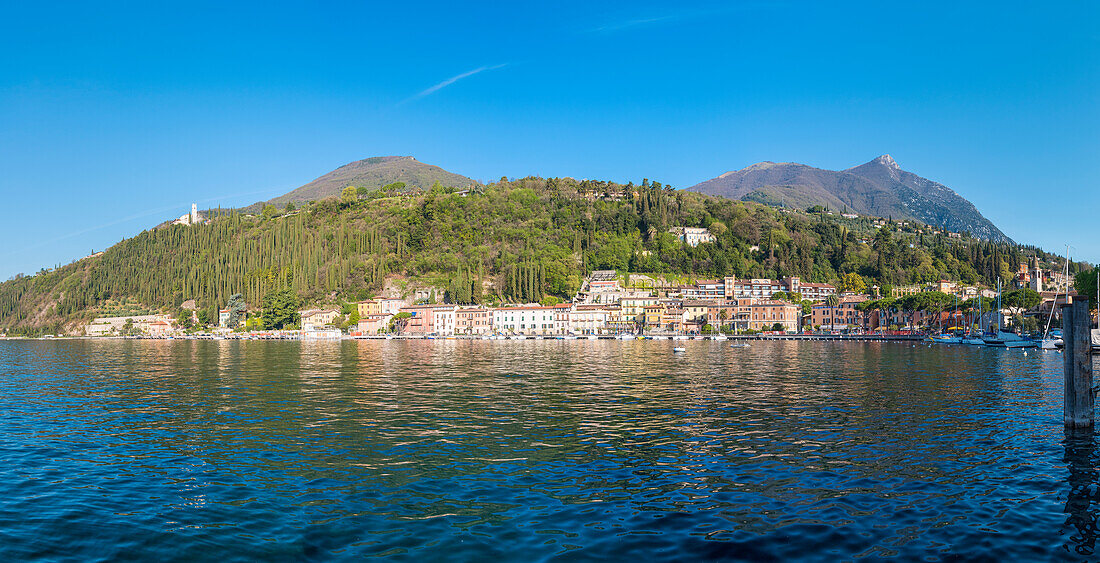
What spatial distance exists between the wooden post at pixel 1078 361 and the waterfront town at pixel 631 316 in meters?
124

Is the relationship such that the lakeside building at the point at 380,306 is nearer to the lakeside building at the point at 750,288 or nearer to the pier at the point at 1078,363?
the lakeside building at the point at 750,288

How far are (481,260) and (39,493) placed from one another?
182988mm

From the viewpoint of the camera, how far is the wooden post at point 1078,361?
18.5 m

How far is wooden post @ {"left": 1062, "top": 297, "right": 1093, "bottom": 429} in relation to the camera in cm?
1847

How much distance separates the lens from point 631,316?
525 feet

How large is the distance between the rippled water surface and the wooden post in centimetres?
99

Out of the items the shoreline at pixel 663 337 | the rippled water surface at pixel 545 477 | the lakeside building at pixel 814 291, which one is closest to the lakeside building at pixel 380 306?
the shoreline at pixel 663 337

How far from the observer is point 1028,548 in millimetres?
11312

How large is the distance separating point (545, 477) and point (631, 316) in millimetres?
145583

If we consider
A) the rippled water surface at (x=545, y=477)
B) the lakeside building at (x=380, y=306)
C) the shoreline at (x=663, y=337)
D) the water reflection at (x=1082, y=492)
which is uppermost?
the lakeside building at (x=380, y=306)

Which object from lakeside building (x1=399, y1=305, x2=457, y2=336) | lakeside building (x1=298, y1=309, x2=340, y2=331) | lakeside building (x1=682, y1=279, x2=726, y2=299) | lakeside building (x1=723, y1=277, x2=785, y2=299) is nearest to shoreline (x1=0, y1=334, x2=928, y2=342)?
lakeside building (x1=399, y1=305, x2=457, y2=336)

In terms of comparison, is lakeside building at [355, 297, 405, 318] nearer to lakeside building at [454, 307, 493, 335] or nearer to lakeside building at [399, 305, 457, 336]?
lakeside building at [399, 305, 457, 336]

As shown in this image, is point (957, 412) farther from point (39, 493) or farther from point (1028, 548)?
point (39, 493)

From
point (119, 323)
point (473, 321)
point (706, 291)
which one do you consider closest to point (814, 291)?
point (706, 291)
